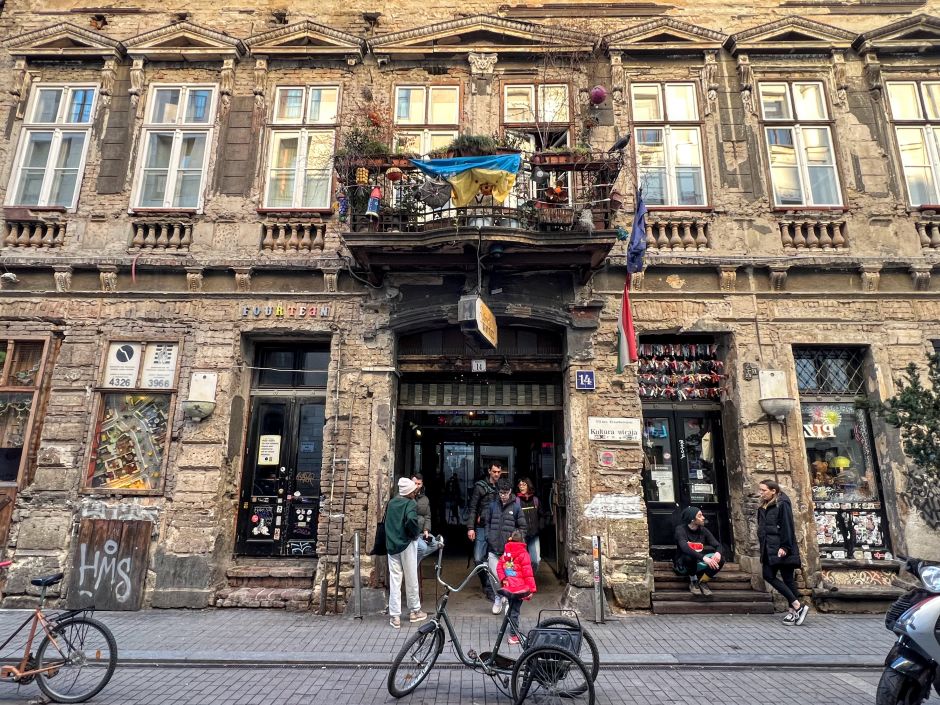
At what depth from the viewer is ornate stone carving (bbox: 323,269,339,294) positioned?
909cm

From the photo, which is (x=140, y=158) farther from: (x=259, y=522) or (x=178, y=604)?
(x=178, y=604)

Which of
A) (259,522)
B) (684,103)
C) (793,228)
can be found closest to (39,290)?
(259,522)

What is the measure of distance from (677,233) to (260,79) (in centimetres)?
836

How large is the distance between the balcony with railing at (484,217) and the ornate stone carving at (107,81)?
5.30 m

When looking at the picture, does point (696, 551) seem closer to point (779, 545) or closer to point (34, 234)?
point (779, 545)

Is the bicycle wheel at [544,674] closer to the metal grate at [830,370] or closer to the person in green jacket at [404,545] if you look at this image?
the person in green jacket at [404,545]

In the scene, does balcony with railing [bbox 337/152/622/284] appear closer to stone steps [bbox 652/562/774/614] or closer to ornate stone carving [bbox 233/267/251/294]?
ornate stone carving [bbox 233/267/251/294]

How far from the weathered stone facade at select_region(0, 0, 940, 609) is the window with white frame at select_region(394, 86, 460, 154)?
0.63 feet

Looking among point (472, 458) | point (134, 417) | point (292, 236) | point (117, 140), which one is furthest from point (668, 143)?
point (134, 417)

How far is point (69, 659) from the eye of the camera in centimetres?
516

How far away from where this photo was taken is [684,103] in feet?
32.7

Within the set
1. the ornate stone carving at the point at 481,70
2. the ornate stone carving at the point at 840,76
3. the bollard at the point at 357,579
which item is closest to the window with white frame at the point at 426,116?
the ornate stone carving at the point at 481,70

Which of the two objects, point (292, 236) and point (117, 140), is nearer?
point (292, 236)

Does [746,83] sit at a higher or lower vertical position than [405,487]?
higher
